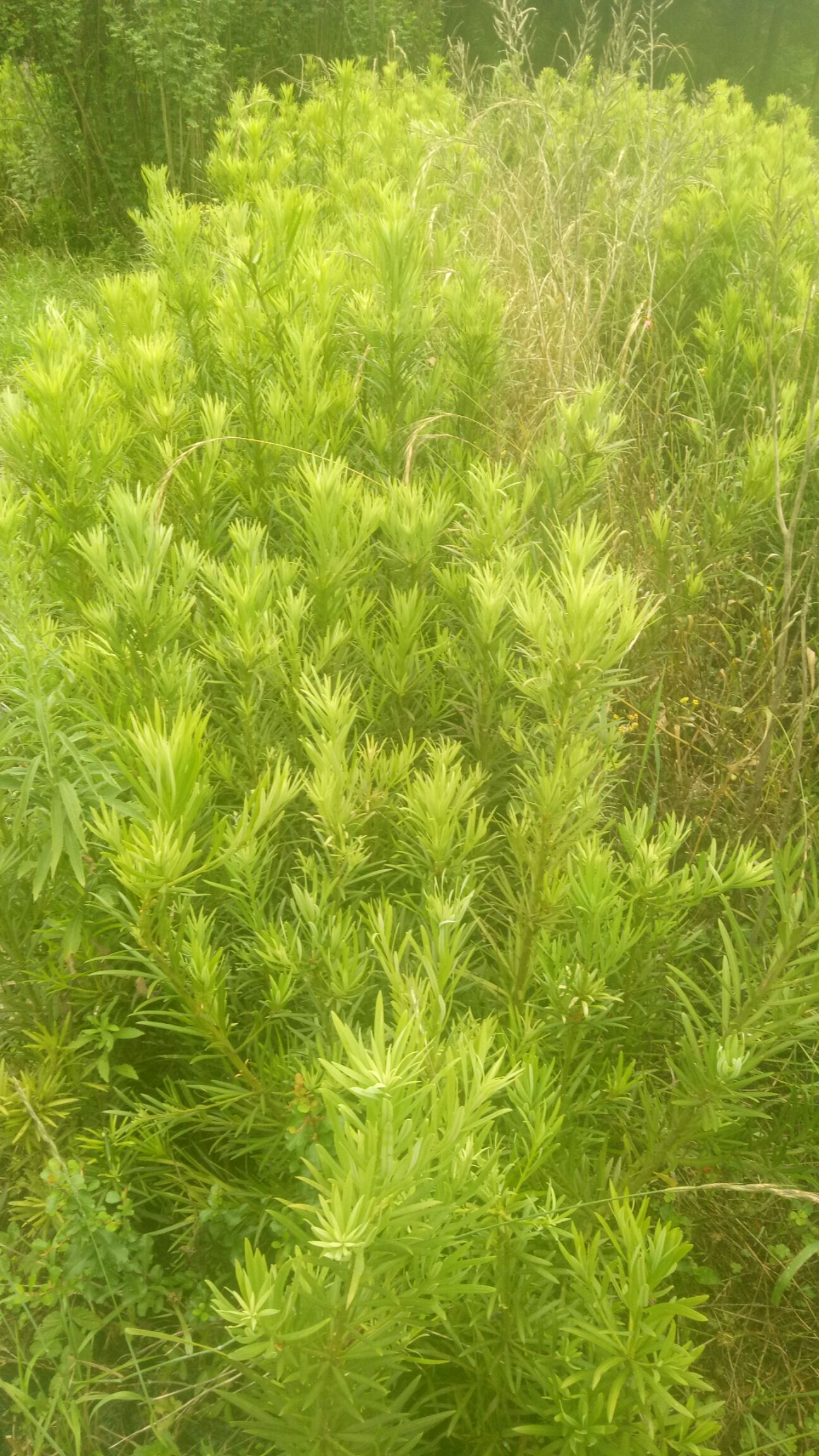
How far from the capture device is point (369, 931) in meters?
1.08

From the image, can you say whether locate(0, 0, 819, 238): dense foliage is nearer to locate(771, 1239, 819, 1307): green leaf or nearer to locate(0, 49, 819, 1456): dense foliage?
locate(0, 49, 819, 1456): dense foliage

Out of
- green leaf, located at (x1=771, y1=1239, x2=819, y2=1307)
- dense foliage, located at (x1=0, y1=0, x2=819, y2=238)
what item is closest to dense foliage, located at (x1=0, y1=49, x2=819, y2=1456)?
green leaf, located at (x1=771, y1=1239, x2=819, y2=1307)

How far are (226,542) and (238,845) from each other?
78cm

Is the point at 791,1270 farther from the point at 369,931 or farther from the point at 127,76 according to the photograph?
the point at 127,76

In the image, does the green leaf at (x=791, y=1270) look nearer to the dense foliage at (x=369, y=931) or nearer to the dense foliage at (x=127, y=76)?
the dense foliage at (x=369, y=931)

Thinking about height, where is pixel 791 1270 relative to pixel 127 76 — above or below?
below

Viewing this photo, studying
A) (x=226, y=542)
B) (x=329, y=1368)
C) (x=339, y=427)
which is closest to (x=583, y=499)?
(x=339, y=427)

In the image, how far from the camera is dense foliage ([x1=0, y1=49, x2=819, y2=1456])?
0.77 meters

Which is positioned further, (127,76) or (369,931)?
(127,76)

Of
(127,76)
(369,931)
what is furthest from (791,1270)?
(127,76)

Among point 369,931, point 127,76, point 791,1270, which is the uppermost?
point 127,76

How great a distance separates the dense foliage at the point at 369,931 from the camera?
772 millimetres

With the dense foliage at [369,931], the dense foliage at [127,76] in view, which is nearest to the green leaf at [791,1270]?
the dense foliage at [369,931]

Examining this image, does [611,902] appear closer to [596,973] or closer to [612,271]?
[596,973]
